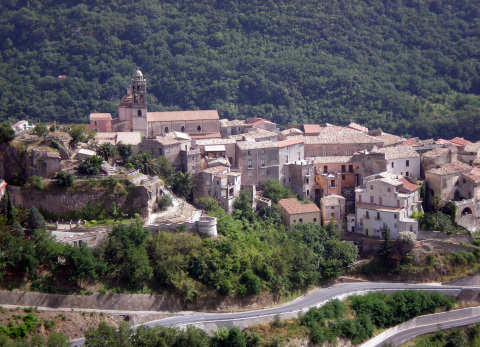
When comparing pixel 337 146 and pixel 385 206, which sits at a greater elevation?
pixel 337 146

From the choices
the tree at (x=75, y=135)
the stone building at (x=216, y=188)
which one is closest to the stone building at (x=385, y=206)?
the stone building at (x=216, y=188)

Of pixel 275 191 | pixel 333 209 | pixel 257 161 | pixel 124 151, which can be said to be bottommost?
pixel 333 209

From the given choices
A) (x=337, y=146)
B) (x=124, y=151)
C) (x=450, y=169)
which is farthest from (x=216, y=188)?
(x=450, y=169)

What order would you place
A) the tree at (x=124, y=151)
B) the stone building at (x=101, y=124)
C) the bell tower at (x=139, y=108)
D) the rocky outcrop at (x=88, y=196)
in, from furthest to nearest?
the stone building at (x=101, y=124)
the bell tower at (x=139, y=108)
the tree at (x=124, y=151)
the rocky outcrop at (x=88, y=196)

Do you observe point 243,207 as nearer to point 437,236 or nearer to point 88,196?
point 88,196

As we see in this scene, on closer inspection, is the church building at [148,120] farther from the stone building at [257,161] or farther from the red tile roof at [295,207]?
the red tile roof at [295,207]

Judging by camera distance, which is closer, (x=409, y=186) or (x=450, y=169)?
(x=409, y=186)

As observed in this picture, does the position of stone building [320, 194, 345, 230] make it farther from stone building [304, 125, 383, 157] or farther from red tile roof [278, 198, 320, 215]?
stone building [304, 125, 383, 157]
